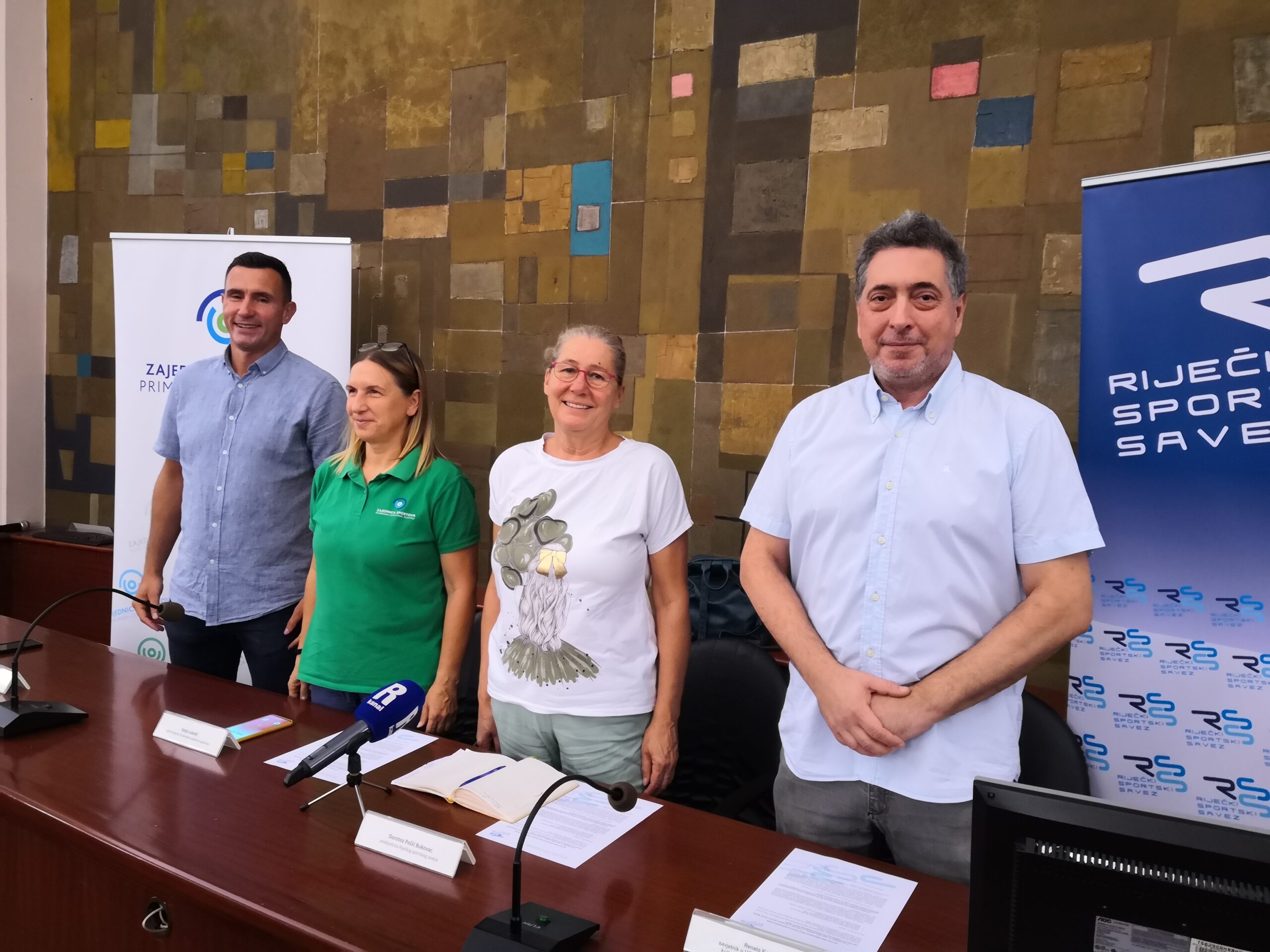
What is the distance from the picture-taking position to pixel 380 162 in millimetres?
3967

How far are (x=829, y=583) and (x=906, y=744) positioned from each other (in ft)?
0.95

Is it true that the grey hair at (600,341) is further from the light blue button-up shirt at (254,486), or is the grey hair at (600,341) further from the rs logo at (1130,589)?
the rs logo at (1130,589)

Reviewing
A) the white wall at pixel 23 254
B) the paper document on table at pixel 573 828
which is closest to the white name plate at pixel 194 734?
the paper document on table at pixel 573 828

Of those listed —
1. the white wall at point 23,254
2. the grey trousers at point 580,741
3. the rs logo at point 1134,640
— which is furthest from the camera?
the white wall at point 23,254

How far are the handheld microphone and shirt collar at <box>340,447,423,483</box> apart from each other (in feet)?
2.43

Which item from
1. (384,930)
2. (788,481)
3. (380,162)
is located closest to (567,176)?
(380,162)

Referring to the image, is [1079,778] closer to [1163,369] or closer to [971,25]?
[1163,369]

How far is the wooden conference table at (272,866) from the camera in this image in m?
1.24

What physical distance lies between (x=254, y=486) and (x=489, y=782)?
4.66ft

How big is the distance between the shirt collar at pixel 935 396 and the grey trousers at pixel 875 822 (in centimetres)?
63

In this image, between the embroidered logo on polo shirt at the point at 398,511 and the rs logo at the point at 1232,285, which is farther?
the embroidered logo on polo shirt at the point at 398,511

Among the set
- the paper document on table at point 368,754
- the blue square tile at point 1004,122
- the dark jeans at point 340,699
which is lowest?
the dark jeans at point 340,699

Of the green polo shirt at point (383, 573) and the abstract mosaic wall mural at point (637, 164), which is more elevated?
the abstract mosaic wall mural at point (637, 164)

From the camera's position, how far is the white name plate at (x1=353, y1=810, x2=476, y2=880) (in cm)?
134
